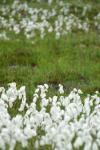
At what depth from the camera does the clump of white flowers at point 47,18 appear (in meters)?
24.1

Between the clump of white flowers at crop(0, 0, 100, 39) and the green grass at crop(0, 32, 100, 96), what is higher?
the clump of white flowers at crop(0, 0, 100, 39)

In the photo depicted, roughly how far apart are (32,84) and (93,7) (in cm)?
1618

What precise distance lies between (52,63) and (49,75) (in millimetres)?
1637

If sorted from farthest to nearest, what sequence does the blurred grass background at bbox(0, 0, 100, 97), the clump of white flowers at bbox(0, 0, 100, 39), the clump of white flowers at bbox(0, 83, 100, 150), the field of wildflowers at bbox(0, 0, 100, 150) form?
the clump of white flowers at bbox(0, 0, 100, 39)
the blurred grass background at bbox(0, 0, 100, 97)
the field of wildflowers at bbox(0, 0, 100, 150)
the clump of white flowers at bbox(0, 83, 100, 150)

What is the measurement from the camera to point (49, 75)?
15930 millimetres

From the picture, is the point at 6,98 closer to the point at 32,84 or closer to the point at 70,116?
the point at 70,116

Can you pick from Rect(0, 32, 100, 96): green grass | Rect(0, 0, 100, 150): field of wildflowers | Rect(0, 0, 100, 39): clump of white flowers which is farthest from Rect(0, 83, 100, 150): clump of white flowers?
Rect(0, 0, 100, 39): clump of white flowers

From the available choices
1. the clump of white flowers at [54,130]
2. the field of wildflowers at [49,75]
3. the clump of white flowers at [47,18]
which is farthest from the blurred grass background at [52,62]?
the clump of white flowers at [54,130]

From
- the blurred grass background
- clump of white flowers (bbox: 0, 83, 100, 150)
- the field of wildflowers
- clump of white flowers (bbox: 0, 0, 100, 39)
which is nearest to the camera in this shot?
clump of white flowers (bbox: 0, 83, 100, 150)

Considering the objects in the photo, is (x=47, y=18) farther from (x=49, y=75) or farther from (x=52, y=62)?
(x=49, y=75)

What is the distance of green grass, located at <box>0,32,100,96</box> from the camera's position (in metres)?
15.6

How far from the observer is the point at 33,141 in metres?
9.82

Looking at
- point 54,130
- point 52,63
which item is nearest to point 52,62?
point 52,63

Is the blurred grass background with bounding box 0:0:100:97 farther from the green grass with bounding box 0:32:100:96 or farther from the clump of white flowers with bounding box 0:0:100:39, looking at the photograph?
the clump of white flowers with bounding box 0:0:100:39
